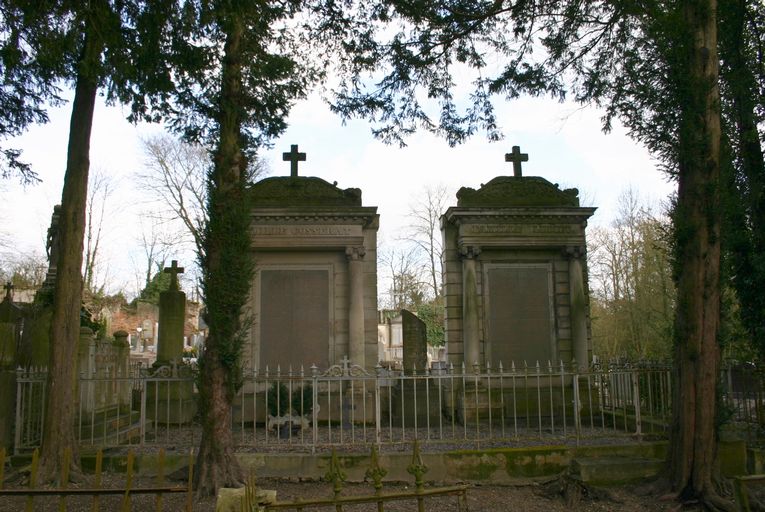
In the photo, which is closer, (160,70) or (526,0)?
(160,70)

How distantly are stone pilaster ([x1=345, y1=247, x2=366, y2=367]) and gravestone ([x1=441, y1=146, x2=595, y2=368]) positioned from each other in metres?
1.81

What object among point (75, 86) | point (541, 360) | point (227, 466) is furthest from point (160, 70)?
point (541, 360)

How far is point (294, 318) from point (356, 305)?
4.26ft

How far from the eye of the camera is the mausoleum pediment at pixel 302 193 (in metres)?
12.4

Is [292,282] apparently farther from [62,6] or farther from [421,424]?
[62,6]

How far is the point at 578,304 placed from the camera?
1241 cm

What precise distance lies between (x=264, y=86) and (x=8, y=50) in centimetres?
313

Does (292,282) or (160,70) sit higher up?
(160,70)

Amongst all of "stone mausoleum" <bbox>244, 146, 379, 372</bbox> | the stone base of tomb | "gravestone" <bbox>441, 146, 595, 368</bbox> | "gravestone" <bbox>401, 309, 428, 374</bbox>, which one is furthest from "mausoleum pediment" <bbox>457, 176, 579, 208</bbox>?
the stone base of tomb

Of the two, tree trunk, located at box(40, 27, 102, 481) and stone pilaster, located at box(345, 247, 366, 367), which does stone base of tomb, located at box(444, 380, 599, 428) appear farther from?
tree trunk, located at box(40, 27, 102, 481)

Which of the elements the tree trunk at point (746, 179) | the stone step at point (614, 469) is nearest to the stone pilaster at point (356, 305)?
the stone step at point (614, 469)

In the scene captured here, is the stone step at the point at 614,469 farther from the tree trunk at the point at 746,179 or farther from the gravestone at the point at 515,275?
the gravestone at the point at 515,275

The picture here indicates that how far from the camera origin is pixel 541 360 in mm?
12516

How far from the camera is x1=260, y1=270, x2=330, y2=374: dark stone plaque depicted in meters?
12.2
